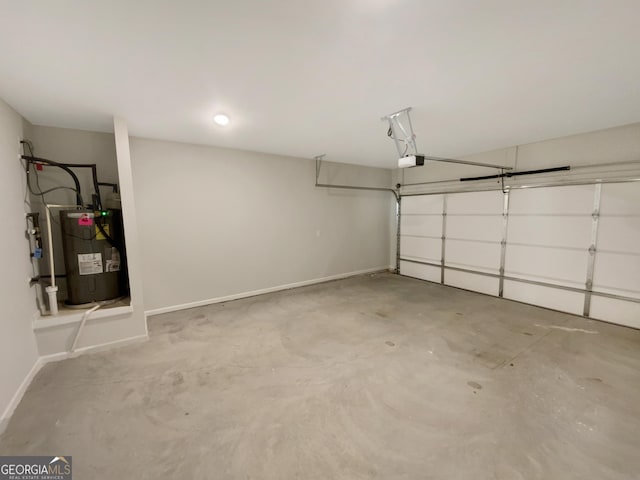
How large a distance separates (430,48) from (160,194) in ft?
11.7

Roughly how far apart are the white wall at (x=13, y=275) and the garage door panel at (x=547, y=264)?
5.91 m

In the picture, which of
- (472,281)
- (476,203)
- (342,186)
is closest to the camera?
(476,203)

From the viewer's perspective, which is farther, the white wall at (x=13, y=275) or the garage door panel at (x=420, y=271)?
the garage door panel at (x=420, y=271)

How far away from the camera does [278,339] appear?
298 cm

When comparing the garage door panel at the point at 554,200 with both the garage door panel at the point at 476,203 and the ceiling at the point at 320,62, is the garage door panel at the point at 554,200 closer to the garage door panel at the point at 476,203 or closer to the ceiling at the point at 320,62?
the garage door panel at the point at 476,203

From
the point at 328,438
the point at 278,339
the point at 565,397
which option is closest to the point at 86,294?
the point at 278,339

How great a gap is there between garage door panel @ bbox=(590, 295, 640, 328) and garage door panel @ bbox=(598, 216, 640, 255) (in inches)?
26.2

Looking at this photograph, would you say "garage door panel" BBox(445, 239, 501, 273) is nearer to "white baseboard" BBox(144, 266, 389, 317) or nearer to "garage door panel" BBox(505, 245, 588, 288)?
"garage door panel" BBox(505, 245, 588, 288)

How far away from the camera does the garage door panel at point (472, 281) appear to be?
454 centimetres

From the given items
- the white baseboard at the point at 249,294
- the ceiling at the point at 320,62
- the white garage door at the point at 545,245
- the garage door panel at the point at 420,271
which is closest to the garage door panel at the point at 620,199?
the white garage door at the point at 545,245

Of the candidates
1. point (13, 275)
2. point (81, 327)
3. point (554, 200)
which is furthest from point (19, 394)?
point (554, 200)

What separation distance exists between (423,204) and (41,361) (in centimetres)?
608

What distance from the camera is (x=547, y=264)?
3910 mm

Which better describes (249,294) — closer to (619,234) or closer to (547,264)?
(547,264)
